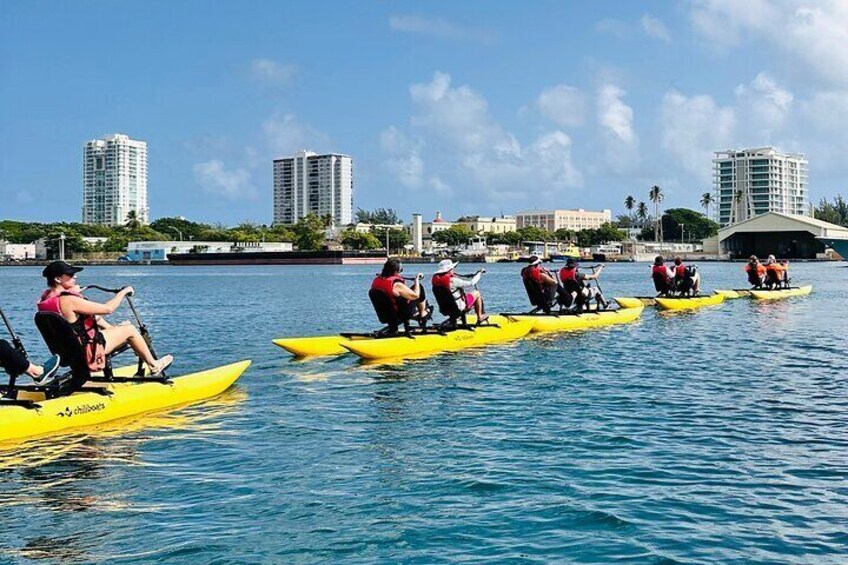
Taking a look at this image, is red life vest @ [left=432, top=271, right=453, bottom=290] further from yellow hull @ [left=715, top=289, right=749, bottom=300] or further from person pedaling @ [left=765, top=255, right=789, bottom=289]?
person pedaling @ [left=765, top=255, right=789, bottom=289]

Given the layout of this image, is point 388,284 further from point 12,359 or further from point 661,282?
point 661,282

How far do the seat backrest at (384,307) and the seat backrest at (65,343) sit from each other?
8.45 metres

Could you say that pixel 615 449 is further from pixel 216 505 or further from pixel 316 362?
pixel 316 362

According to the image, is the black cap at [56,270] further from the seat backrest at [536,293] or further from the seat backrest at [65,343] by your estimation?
the seat backrest at [536,293]

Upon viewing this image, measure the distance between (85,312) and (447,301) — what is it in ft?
38.6

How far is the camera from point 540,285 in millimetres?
28172

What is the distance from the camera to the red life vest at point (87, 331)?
43.7 feet

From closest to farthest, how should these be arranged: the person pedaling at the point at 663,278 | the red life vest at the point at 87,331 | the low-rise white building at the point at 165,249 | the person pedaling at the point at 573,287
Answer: the red life vest at the point at 87,331, the person pedaling at the point at 573,287, the person pedaling at the point at 663,278, the low-rise white building at the point at 165,249

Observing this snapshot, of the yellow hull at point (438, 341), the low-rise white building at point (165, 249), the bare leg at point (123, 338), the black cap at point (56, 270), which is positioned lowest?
the yellow hull at point (438, 341)

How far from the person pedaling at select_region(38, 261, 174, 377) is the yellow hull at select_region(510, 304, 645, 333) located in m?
14.6

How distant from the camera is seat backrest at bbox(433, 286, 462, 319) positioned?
76.3 feet

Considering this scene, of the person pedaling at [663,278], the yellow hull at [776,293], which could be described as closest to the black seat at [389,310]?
the person pedaling at [663,278]

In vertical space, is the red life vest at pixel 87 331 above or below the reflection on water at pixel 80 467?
above

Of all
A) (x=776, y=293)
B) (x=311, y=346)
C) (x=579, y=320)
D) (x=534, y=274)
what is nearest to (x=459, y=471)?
(x=311, y=346)
